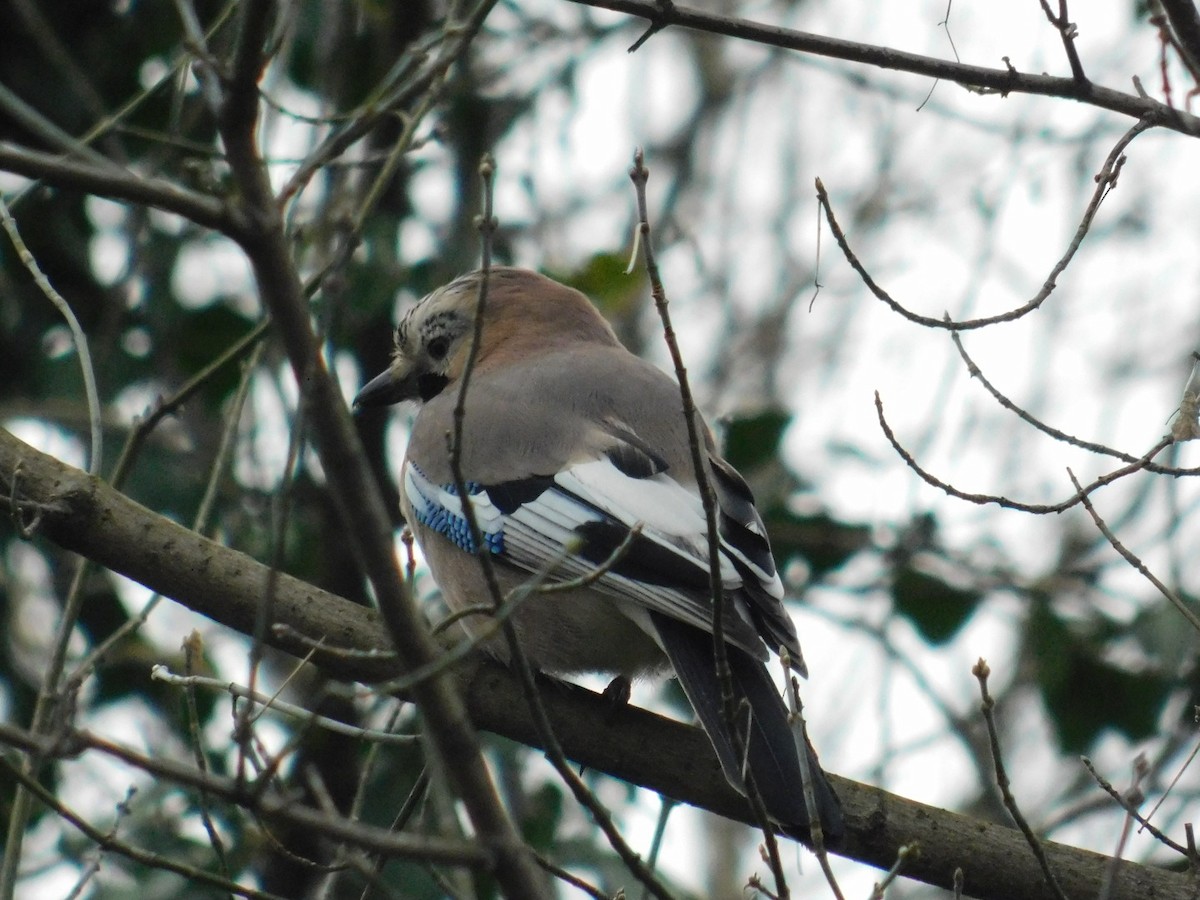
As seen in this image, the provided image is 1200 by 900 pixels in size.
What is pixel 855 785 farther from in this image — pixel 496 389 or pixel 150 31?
pixel 150 31

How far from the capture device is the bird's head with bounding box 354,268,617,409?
213 inches

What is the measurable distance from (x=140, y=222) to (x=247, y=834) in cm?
252

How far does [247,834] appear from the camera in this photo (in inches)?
187

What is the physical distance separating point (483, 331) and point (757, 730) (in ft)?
7.69

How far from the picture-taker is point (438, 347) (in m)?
5.53

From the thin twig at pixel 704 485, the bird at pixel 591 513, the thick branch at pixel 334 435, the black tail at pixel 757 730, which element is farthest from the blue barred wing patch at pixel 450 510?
the thick branch at pixel 334 435

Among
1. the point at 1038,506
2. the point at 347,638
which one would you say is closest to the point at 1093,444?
the point at 1038,506

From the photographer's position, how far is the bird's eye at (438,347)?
5508 millimetres

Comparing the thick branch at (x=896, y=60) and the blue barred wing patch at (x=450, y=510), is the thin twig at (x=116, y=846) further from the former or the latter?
the thick branch at (x=896, y=60)

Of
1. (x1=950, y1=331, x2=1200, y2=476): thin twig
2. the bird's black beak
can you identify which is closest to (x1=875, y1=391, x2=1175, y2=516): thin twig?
(x1=950, y1=331, x2=1200, y2=476): thin twig

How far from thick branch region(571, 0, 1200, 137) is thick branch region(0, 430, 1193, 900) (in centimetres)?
159

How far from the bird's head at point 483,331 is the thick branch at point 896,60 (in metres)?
2.30

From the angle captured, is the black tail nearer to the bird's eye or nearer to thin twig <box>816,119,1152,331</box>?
thin twig <box>816,119,1152,331</box>

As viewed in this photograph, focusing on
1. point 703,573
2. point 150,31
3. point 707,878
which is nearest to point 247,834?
point 703,573
